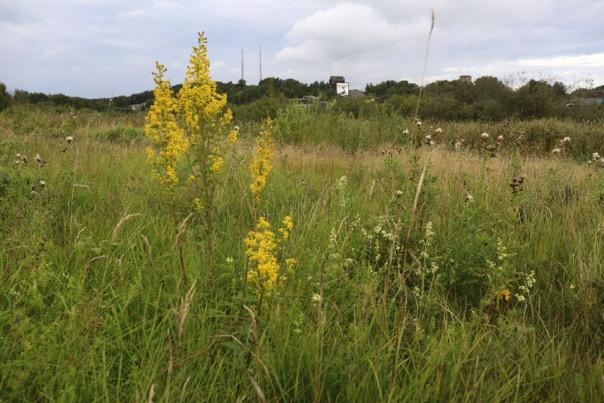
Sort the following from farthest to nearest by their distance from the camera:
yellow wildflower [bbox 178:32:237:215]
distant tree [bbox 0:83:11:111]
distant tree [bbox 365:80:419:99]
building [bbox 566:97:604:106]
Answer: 1. distant tree [bbox 365:80:419:99]
2. distant tree [bbox 0:83:11:111]
3. building [bbox 566:97:604:106]
4. yellow wildflower [bbox 178:32:237:215]

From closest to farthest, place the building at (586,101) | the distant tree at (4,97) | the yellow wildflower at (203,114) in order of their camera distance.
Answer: the yellow wildflower at (203,114)
the building at (586,101)
the distant tree at (4,97)

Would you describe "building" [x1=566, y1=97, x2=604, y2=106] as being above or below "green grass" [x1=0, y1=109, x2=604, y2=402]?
above

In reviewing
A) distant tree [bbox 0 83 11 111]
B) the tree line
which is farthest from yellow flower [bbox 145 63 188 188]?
distant tree [bbox 0 83 11 111]

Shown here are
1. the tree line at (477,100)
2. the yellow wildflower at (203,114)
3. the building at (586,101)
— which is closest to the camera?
the yellow wildflower at (203,114)

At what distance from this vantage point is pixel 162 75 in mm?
2252

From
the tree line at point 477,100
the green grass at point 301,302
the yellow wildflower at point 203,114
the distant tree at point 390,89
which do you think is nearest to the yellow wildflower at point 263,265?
the green grass at point 301,302

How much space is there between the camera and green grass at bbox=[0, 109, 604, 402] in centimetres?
156

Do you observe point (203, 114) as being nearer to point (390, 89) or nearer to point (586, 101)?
point (586, 101)

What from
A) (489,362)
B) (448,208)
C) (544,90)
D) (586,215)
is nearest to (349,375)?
(489,362)

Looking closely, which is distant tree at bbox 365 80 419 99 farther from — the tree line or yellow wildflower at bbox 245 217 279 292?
yellow wildflower at bbox 245 217 279 292

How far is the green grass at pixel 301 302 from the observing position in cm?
156

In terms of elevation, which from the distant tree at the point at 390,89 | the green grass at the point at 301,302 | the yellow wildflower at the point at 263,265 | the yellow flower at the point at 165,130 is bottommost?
the green grass at the point at 301,302

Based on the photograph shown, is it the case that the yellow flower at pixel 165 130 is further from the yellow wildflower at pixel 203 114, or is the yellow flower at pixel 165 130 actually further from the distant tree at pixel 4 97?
the distant tree at pixel 4 97

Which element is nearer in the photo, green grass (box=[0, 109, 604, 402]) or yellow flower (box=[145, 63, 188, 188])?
green grass (box=[0, 109, 604, 402])
